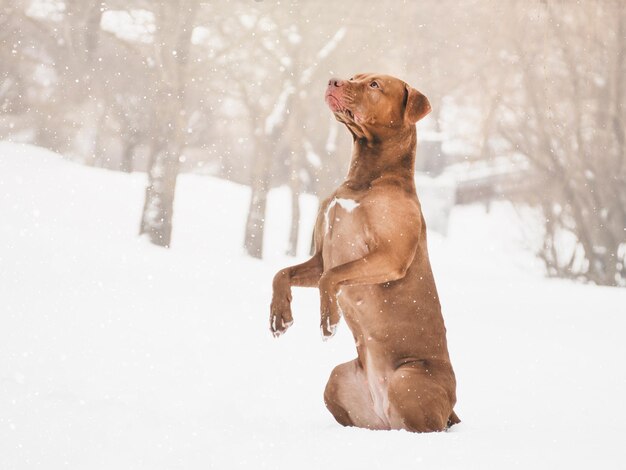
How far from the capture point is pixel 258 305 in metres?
9.67

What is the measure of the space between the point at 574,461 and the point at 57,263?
8821mm

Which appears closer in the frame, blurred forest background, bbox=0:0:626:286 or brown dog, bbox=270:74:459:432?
brown dog, bbox=270:74:459:432

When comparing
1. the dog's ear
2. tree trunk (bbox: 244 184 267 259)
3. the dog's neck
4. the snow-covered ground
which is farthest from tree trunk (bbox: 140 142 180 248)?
the dog's ear

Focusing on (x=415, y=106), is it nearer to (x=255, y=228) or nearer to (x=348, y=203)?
(x=348, y=203)

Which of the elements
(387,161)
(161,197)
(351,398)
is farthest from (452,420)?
(161,197)

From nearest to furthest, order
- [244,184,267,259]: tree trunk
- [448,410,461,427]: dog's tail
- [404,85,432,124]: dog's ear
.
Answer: [404,85,432,124]: dog's ear
[448,410,461,427]: dog's tail
[244,184,267,259]: tree trunk

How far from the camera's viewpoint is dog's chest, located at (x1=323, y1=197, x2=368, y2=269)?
3557mm

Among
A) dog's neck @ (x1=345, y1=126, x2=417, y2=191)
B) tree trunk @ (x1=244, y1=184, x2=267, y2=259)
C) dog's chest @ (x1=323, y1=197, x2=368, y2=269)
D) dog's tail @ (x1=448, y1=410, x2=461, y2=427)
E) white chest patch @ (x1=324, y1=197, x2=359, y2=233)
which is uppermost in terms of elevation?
tree trunk @ (x1=244, y1=184, x2=267, y2=259)

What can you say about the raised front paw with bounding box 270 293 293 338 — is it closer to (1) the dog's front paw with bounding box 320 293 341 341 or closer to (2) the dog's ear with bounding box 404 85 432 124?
(1) the dog's front paw with bounding box 320 293 341 341

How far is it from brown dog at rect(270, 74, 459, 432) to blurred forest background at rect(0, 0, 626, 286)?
986 cm

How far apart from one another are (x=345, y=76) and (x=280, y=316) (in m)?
15.8

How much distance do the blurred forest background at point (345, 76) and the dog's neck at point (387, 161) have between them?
982 cm

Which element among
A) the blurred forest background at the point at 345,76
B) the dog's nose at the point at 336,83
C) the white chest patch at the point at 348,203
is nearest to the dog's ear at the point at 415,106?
the dog's nose at the point at 336,83

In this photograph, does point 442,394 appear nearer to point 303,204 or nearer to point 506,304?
point 506,304
